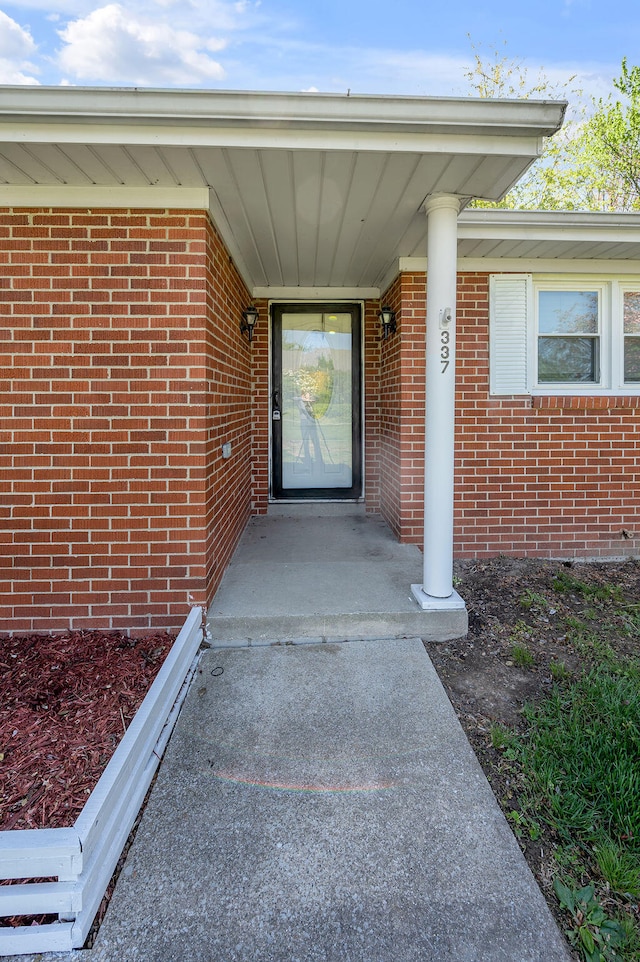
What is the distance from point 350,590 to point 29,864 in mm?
2287

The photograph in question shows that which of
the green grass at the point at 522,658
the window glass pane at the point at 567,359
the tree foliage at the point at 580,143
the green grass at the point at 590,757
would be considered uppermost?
the tree foliage at the point at 580,143

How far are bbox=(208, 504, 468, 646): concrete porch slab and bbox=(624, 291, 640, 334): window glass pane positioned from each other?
114 inches

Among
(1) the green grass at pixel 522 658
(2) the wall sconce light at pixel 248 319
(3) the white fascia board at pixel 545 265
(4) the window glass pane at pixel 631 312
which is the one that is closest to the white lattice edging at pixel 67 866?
(1) the green grass at pixel 522 658

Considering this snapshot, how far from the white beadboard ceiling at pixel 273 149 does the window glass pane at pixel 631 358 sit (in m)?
2.51

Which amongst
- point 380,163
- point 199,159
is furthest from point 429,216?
point 199,159

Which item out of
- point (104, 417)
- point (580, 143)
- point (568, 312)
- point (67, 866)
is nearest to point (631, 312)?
point (568, 312)

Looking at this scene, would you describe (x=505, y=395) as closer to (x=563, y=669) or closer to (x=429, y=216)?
(x=429, y=216)

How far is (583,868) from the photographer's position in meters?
1.66

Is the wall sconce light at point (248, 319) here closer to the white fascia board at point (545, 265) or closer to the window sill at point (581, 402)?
the white fascia board at point (545, 265)

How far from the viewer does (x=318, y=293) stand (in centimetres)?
557

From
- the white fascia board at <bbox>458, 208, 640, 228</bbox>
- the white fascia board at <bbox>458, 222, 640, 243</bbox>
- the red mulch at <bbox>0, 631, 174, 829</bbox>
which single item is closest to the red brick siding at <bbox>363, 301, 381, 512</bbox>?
the white fascia board at <bbox>458, 222, 640, 243</bbox>

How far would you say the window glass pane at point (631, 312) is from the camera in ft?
15.4

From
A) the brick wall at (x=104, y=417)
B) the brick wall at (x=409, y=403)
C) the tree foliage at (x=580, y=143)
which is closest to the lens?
the brick wall at (x=104, y=417)

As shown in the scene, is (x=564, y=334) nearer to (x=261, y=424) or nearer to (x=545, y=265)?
(x=545, y=265)
